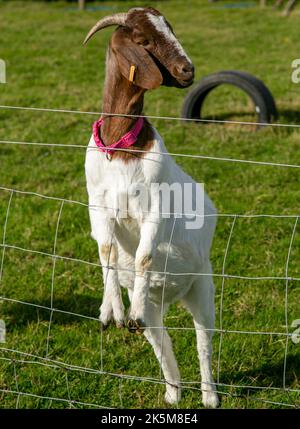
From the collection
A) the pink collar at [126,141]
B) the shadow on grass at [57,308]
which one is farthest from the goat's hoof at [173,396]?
the pink collar at [126,141]

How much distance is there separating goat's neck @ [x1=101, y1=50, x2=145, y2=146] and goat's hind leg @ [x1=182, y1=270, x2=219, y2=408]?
99cm

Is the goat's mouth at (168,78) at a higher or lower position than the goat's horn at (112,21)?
lower

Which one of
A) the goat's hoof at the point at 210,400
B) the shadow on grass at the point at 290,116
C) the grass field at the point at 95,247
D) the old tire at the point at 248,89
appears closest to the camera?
the goat's hoof at the point at 210,400

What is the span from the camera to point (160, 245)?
398cm

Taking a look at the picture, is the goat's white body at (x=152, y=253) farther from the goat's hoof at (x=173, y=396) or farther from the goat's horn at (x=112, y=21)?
the goat's horn at (x=112, y=21)

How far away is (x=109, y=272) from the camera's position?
12.6 feet

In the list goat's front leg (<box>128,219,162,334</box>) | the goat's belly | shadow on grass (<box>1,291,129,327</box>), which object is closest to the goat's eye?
goat's front leg (<box>128,219,162,334</box>)

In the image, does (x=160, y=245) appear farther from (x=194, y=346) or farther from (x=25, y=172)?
(x=25, y=172)

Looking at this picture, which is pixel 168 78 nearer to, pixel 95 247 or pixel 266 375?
pixel 266 375

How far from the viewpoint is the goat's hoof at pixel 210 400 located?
436cm

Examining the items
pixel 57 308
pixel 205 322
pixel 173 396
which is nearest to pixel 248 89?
pixel 57 308

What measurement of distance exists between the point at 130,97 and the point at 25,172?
4.49 meters

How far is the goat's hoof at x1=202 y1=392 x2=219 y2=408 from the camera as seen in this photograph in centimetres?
436

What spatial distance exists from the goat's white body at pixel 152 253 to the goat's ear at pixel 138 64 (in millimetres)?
318
